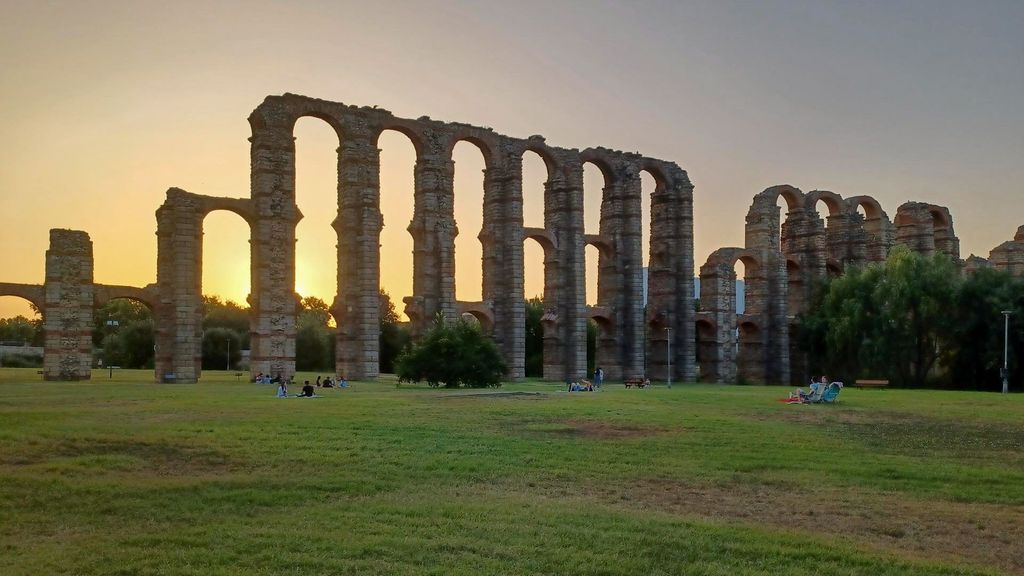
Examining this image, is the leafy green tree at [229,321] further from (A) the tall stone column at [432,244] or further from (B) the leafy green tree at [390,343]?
(A) the tall stone column at [432,244]

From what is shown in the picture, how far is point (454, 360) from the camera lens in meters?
35.1

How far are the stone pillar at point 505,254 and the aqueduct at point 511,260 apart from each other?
0.08 m

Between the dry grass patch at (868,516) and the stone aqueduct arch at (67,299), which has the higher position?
the stone aqueduct arch at (67,299)

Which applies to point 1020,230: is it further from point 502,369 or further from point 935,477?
point 935,477

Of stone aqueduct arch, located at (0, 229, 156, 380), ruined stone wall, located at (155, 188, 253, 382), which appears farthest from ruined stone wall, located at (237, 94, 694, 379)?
stone aqueduct arch, located at (0, 229, 156, 380)

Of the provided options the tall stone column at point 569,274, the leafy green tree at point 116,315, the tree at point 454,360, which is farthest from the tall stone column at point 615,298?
the leafy green tree at point 116,315

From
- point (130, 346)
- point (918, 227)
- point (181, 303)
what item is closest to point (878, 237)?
point (918, 227)

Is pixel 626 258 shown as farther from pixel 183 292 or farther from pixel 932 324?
pixel 183 292

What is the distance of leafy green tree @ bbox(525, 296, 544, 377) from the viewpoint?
201 feet

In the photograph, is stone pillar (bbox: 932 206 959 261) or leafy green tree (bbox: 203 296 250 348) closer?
stone pillar (bbox: 932 206 959 261)

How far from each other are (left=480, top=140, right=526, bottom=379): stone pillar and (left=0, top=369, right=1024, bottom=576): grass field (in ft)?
86.6

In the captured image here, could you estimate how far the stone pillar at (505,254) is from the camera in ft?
155

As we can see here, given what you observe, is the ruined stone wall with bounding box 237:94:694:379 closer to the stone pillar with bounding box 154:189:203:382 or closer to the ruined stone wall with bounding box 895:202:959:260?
the stone pillar with bounding box 154:189:203:382

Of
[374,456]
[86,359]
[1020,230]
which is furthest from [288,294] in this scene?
[1020,230]
